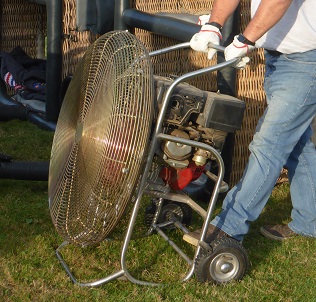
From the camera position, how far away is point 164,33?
4859 mm

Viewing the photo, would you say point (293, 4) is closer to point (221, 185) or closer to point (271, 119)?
point (271, 119)

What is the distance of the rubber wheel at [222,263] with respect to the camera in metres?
3.40

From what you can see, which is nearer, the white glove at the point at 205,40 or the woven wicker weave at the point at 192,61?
the white glove at the point at 205,40

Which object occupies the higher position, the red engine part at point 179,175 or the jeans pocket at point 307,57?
the jeans pocket at point 307,57

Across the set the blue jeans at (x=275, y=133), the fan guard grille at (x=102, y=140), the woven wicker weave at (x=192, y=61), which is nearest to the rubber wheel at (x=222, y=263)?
the blue jeans at (x=275, y=133)

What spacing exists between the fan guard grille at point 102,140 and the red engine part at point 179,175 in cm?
47

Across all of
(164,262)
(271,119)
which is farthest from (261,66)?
(164,262)

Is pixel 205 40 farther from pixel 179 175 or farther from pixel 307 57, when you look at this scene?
pixel 179 175

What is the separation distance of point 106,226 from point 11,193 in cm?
164

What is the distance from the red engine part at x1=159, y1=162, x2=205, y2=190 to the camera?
3.51 metres

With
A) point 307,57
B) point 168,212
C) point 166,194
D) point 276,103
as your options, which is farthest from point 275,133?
point 168,212

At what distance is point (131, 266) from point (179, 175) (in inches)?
20.5

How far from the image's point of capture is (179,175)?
139 inches

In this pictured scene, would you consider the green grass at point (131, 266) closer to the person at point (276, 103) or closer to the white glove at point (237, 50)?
the person at point (276, 103)
